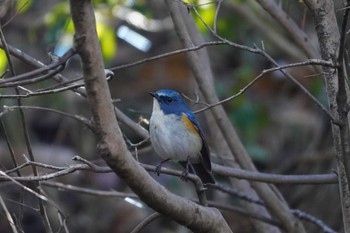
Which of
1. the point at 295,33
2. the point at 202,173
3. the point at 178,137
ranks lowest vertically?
the point at 202,173

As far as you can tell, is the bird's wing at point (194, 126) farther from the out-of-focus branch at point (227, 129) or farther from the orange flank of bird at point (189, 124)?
the out-of-focus branch at point (227, 129)

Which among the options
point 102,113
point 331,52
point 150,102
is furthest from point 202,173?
point 150,102

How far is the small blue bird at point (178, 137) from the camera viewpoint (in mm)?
5113

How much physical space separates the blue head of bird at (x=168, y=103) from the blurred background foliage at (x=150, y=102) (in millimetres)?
692

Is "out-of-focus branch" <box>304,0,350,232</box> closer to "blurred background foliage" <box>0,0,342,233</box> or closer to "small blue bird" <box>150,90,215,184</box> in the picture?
"small blue bird" <box>150,90,215,184</box>

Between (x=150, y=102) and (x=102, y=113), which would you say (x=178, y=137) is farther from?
(x=150, y=102)

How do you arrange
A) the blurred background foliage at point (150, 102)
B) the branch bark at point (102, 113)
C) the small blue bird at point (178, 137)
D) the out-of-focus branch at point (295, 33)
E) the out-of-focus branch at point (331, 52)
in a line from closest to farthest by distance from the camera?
1. the branch bark at point (102, 113)
2. the out-of-focus branch at point (331, 52)
3. the out-of-focus branch at point (295, 33)
4. the small blue bird at point (178, 137)
5. the blurred background foliage at point (150, 102)

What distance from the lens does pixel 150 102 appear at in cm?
954

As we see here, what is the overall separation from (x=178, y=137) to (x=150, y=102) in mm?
4340

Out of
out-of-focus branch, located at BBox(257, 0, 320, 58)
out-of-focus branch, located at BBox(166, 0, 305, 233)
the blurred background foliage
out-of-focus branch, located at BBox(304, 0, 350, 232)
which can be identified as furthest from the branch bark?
the blurred background foliage

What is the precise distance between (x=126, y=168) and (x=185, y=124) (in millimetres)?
2480

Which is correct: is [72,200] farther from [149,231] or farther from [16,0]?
[16,0]

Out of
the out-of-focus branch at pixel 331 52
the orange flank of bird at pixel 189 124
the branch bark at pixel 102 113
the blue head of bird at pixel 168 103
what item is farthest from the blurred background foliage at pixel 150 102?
the branch bark at pixel 102 113

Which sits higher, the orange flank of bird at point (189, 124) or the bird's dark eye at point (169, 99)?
the bird's dark eye at point (169, 99)
